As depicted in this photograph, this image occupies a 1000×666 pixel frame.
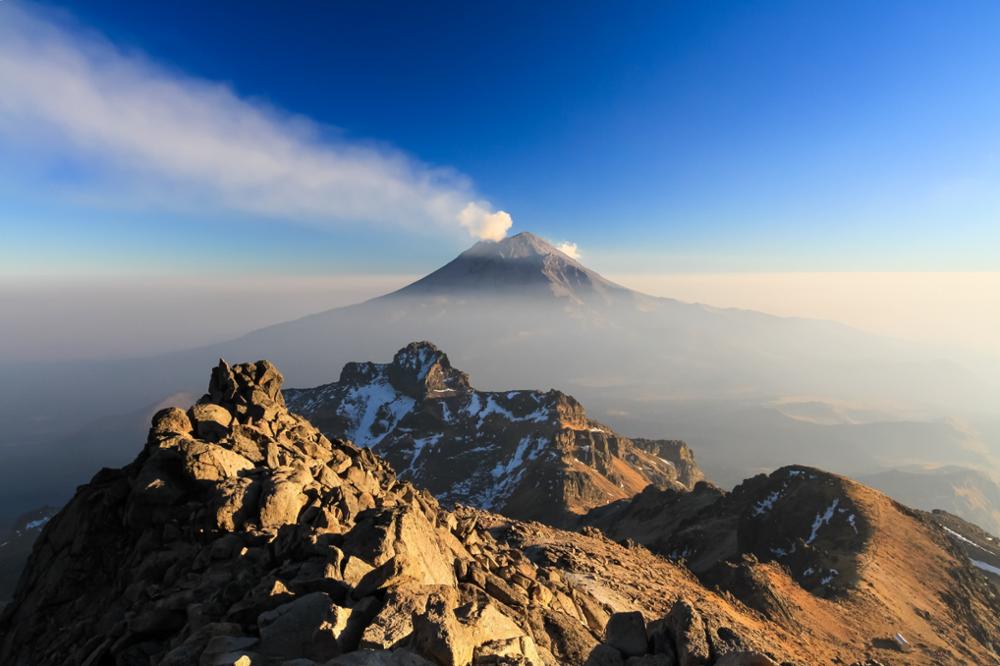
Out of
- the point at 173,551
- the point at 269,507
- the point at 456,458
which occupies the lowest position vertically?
the point at 456,458

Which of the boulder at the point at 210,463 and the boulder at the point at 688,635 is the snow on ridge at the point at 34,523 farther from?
the boulder at the point at 688,635

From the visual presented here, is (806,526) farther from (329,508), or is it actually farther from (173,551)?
(173,551)

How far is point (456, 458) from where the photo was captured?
195 metres

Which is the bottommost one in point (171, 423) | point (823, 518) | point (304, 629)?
point (823, 518)

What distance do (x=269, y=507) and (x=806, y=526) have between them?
7411 centimetres

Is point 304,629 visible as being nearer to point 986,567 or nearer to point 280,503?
point 280,503

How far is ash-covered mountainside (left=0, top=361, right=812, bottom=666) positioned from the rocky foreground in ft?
0.21

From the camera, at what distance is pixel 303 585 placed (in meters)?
15.1

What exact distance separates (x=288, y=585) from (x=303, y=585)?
51 centimetres

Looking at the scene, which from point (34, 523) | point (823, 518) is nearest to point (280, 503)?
point (823, 518)

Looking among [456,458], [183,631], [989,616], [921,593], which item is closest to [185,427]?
[183,631]

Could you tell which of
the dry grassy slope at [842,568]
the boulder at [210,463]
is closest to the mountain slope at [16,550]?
the boulder at [210,463]

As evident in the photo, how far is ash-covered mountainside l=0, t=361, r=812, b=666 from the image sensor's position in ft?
40.4

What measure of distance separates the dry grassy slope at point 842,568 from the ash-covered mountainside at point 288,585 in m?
8.83
